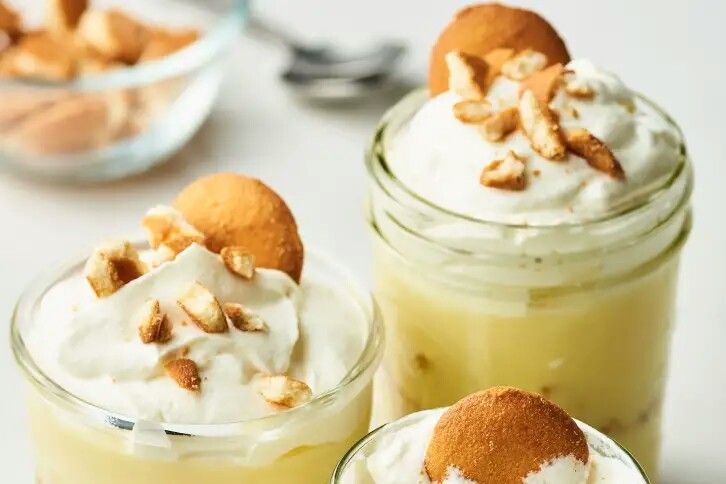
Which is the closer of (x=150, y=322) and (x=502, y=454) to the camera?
(x=502, y=454)

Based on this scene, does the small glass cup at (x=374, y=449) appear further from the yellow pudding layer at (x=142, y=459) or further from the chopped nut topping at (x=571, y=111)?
the chopped nut topping at (x=571, y=111)

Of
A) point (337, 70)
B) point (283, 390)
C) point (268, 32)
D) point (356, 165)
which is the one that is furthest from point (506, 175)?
point (268, 32)

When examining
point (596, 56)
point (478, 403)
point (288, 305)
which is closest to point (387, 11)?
point (596, 56)

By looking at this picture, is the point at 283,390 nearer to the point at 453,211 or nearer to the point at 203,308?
the point at 203,308

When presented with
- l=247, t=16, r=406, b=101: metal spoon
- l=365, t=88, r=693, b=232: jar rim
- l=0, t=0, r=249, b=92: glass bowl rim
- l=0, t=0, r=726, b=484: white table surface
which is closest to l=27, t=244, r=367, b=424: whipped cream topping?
l=365, t=88, r=693, b=232: jar rim

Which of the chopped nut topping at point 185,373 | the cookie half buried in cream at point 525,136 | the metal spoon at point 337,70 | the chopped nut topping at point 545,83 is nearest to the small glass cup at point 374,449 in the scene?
the chopped nut topping at point 185,373

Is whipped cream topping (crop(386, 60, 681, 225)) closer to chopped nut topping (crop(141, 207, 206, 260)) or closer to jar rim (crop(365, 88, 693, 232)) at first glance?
jar rim (crop(365, 88, 693, 232))

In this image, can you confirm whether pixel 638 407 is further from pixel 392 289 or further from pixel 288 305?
pixel 288 305
